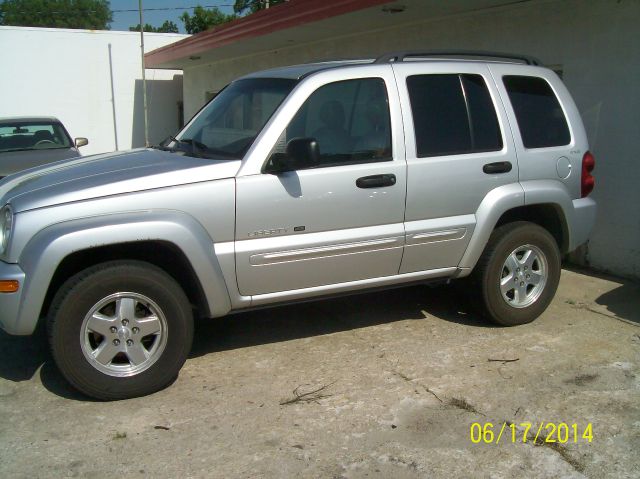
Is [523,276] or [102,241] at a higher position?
[102,241]

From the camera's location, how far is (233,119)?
489 cm

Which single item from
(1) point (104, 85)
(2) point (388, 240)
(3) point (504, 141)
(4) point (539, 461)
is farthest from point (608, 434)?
(1) point (104, 85)

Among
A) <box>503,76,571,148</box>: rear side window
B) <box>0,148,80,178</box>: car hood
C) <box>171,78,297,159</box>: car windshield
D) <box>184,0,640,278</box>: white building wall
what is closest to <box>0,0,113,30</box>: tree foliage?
<box>0,148,80,178</box>: car hood

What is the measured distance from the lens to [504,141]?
5086 mm

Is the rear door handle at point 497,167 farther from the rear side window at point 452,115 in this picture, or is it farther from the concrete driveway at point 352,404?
the concrete driveway at point 352,404

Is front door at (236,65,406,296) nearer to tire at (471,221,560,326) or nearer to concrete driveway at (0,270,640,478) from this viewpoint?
concrete driveway at (0,270,640,478)

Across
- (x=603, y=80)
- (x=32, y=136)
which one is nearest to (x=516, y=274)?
(x=603, y=80)

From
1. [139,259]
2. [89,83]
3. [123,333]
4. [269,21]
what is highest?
[269,21]

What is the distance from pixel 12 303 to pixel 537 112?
161 inches

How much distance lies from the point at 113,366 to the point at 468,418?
7.04ft

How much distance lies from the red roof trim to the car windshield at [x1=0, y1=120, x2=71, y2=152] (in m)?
3.65

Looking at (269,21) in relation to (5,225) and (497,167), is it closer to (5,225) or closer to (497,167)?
(497,167)

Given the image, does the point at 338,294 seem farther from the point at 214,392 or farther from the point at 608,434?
the point at 608,434

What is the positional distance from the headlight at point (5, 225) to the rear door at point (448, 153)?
2544 mm
